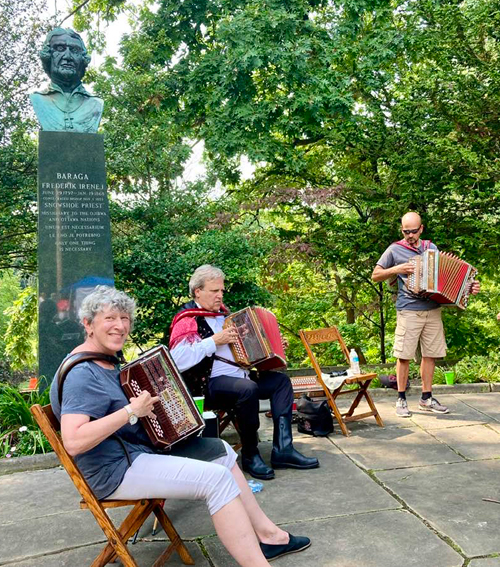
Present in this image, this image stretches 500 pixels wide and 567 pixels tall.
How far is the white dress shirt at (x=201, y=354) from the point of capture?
3891 millimetres

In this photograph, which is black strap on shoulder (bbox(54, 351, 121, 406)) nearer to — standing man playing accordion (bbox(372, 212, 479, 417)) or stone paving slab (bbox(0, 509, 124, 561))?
stone paving slab (bbox(0, 509, 124, 561))

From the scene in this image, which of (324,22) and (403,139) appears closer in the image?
(403,139)

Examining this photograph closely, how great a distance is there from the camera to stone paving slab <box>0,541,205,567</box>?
2.77 metres

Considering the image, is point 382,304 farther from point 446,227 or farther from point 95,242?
point 95,242

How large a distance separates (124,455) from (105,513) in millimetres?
259

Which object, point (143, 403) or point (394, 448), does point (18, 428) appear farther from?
point (394, 448)

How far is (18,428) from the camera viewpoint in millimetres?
4637

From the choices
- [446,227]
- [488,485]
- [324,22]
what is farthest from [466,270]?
[324,22]

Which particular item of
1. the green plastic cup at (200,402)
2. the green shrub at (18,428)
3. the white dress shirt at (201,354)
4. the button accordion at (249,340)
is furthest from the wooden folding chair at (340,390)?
the green shrub at (18,428)

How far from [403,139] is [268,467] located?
18.0 feet

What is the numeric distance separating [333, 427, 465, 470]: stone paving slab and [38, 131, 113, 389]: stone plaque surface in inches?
114

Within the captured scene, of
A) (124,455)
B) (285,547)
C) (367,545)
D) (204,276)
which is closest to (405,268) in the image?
(204,276)

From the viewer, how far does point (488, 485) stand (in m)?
3.63

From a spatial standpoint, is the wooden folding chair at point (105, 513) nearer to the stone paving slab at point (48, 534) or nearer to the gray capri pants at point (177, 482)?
the gray capri pants at point (177, 482)
